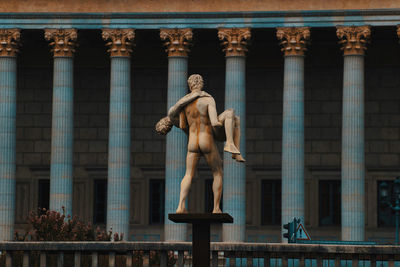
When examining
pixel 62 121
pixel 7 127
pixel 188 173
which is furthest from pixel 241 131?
pixel 188 173

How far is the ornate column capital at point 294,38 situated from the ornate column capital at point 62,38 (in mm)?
9992

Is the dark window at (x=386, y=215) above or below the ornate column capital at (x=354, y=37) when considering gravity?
below

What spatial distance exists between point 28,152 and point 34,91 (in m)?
3.36

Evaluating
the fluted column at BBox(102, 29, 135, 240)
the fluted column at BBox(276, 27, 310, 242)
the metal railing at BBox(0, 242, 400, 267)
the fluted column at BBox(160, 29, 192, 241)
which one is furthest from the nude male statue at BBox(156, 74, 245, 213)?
the fluted column at BBox(102, 29, 135, 240)

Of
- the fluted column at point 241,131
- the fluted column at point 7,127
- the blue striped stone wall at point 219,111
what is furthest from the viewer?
the blue striped stone wall at point 219,111

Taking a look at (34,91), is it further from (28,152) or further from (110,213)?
(110,213)

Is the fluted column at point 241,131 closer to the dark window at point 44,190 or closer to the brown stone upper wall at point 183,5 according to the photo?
the brown stone upper wall at point 183,5

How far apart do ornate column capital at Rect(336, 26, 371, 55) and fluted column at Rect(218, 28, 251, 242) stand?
14.6 feet

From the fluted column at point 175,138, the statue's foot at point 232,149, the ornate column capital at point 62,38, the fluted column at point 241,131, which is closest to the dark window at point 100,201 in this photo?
the fluted column at point 175,138

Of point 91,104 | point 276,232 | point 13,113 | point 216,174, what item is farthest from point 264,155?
point 216,174

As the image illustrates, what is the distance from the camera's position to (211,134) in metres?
29.3

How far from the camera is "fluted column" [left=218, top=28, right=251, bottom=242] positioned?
56.7 metres

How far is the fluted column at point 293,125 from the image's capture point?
5644 centimetres

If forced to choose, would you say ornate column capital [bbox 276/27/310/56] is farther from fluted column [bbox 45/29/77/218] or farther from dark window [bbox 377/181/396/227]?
dark window [bbox 377/181/396/227]
